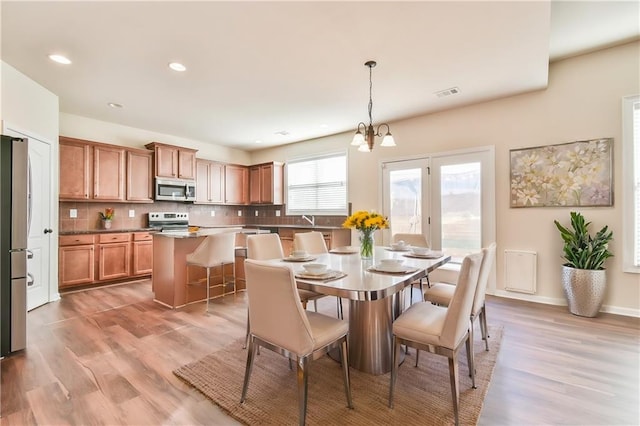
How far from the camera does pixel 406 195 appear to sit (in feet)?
15.9

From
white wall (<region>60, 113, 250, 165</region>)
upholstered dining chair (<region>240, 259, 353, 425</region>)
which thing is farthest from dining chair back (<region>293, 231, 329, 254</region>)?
white wall (<region>60, 113, 250, 165</region>)

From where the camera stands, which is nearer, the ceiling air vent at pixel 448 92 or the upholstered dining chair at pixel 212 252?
the upholstered dining chair at pixel 212 252

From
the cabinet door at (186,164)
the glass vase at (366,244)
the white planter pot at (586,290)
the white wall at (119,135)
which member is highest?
the white wall at (119,135)

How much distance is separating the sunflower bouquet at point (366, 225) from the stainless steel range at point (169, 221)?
13.0 ft

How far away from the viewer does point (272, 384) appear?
2.01 metres

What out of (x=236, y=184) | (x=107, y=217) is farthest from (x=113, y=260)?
(x=236, y=184)

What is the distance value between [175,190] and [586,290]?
6288 mm

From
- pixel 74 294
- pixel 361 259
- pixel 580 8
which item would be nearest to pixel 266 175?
pixel 74 294

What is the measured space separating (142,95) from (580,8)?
4879mm

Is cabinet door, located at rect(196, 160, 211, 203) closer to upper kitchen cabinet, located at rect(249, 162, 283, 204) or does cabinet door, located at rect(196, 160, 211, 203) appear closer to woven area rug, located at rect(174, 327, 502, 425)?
upper kitchen cabinet, located at rect(249, 162, 283, 204)

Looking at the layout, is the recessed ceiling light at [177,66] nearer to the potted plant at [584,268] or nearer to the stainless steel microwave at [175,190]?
the stainless steel microwave at [175,190]

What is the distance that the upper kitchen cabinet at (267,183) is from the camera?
6559 millimetres

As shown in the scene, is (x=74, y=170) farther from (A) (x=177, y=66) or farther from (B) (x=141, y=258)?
(A) (x=177, y=66)

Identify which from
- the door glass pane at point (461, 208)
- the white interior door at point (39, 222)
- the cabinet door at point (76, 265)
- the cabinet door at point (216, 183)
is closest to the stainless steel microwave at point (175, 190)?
the cabinet door at point (216, 183)
